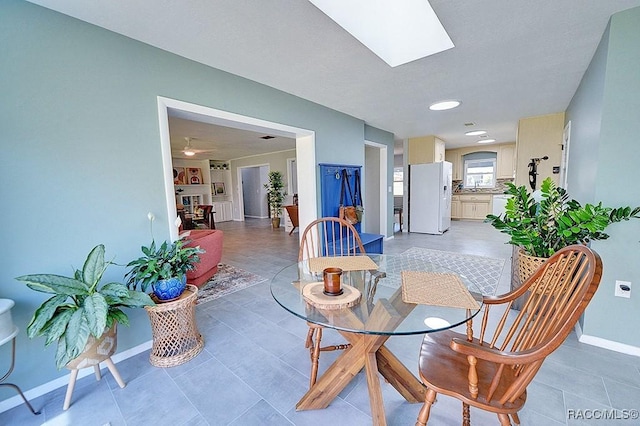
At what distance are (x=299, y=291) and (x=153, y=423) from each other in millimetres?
1029

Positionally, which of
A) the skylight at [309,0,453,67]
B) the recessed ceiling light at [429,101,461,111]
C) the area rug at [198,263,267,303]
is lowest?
the area rug at [198,263,267,303]

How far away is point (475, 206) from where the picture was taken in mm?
7973

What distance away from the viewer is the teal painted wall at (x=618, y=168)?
5.72 feet

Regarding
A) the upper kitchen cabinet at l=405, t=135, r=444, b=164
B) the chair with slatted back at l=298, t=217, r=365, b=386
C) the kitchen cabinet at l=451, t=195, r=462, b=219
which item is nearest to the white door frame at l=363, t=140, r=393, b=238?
the upper kitchen cabinet at l=405, t=135, r=444, b=164

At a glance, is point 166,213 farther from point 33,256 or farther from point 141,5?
point 141,5

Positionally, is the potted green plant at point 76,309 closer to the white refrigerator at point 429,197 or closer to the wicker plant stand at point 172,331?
the wicker plant stand at point 172,331

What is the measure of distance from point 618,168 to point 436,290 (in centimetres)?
167

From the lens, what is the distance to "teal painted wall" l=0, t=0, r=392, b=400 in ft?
5.01

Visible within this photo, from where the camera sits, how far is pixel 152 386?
1.66m

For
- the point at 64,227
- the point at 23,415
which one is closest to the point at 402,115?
the point at 64,227

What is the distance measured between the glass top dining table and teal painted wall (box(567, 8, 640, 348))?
130cm

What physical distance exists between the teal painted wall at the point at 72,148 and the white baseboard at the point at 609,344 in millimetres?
3365

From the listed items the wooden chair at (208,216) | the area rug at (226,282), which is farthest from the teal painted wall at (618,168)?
the wooden chair at (208,216)

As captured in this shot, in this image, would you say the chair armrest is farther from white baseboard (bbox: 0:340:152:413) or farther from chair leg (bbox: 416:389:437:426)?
white baseboard (bbox: 0:340:152:413)
